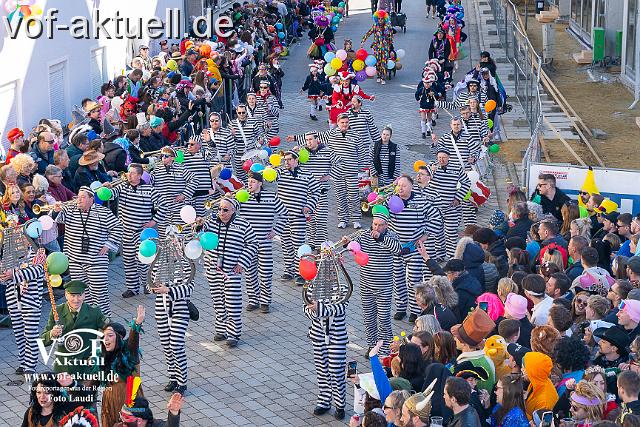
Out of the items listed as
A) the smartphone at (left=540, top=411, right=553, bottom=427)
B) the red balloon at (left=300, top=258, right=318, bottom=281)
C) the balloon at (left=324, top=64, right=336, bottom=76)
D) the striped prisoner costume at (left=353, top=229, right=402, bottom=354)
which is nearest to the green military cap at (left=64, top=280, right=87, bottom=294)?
the red balloon at (left=300, top=258, right=318, bottom=281)

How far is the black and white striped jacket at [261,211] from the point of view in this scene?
16797mm

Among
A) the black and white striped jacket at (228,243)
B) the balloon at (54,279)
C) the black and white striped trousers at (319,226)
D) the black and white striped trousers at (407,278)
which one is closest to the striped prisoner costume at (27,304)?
the balloon at (54,279)

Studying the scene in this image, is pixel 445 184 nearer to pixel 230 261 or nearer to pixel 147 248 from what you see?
pixel 230 261

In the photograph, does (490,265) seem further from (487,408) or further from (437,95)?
(437,95)

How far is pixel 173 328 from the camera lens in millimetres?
14617

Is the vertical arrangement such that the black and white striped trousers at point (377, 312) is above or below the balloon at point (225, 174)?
below

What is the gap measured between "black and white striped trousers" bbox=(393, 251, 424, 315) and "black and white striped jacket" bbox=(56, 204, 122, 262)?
12.7 feet

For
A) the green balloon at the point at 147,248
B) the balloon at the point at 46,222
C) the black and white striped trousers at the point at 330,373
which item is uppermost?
the balloon at the point at 46,222

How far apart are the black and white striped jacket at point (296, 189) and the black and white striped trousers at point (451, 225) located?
217 centimetres

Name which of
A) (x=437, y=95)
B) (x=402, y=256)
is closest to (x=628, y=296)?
(x=402, y=256)

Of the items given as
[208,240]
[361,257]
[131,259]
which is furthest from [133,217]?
[361,257]

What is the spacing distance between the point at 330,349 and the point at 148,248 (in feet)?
8.83

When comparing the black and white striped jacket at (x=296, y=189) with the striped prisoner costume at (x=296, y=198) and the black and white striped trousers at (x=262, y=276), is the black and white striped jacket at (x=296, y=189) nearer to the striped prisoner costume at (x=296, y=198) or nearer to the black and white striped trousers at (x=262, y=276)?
the striped prisoner costume at (x=296, y=198)

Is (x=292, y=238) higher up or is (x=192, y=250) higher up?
(x=192, y=250)
